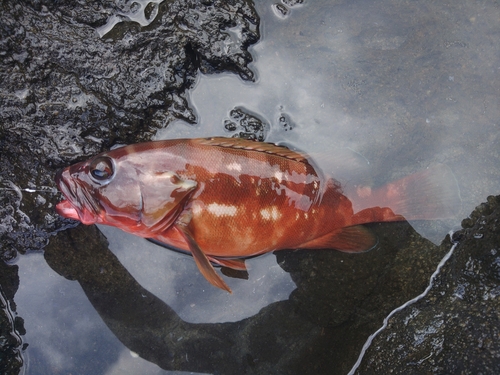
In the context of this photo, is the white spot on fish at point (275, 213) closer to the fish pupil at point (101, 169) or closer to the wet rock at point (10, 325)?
the fish pupil at point (101, 169)

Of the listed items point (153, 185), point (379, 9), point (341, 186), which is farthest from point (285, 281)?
point (379, 9)

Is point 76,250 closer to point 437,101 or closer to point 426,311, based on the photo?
point 426,311

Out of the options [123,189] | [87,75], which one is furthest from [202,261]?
[87,75]

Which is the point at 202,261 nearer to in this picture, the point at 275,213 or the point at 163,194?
the point at 163,194

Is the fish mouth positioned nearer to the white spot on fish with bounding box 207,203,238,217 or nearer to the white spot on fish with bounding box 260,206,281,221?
the white spot on fish with bounding box 207,203,238,217

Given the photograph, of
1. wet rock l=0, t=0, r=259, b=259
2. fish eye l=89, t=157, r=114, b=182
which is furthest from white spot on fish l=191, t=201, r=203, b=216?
wet rock l=0, t=0, r=259, b=259

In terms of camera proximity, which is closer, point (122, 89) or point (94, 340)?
point (122, 89)
